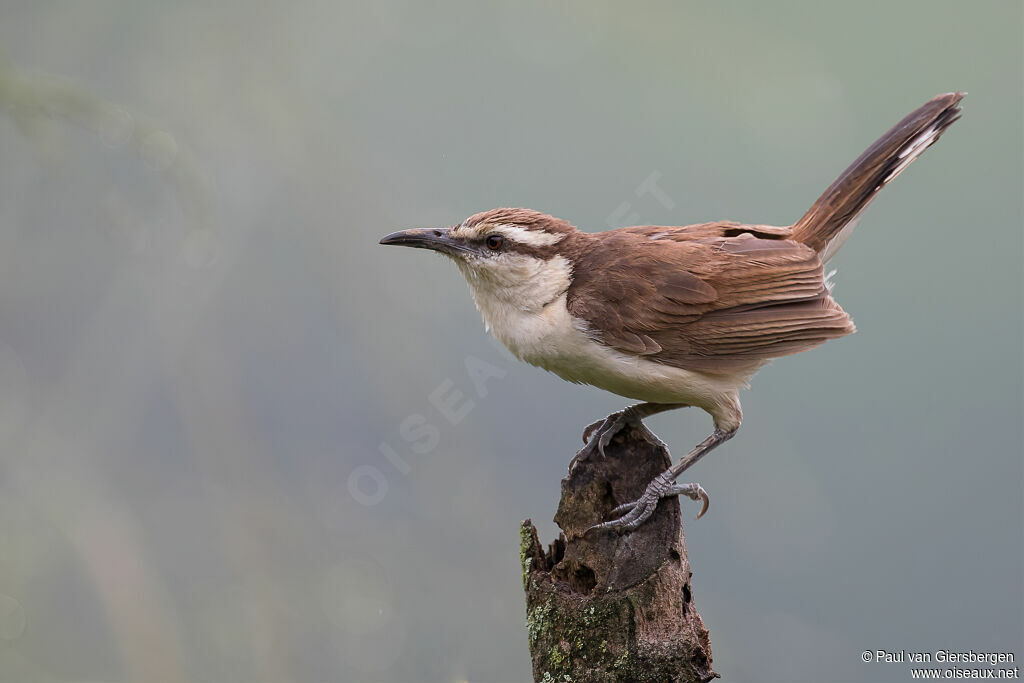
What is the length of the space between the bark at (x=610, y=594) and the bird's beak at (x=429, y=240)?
1.19 metres

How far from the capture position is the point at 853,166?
4309 mm

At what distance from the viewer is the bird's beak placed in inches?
162

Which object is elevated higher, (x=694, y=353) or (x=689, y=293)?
(x=689, y=293)

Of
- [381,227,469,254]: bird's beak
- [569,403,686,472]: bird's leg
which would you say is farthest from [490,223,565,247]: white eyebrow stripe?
[569,403,686,472]: bird's leg

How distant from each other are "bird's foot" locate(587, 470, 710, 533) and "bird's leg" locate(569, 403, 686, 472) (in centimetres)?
29

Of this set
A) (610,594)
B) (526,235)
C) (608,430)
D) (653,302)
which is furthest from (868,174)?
(610,594)

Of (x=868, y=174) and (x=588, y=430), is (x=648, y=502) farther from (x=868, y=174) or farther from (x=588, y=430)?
(x=868, y=174)

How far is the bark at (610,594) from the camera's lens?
3236 mm

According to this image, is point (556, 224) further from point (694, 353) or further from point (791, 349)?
point (791, 349)

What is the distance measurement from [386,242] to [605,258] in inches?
40.1

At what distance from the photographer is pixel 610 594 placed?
3.33 metres

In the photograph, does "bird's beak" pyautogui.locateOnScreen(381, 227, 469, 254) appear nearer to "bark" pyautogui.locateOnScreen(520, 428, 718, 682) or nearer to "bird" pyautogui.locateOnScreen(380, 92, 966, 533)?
"bird" pyautogui.locateOnScreen(380, 92, 966, 533)

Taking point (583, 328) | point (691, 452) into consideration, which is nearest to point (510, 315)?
point (583, 328)

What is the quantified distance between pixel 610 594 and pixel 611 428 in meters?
0.82
